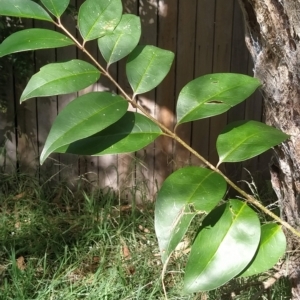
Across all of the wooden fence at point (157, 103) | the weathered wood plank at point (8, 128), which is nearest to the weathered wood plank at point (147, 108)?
the wooden fence at point (157, 103)

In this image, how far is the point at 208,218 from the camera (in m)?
1.01

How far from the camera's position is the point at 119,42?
1.07 m

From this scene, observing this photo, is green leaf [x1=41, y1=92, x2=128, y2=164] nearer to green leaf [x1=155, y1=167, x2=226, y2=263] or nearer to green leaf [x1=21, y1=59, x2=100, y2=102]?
green leaf [x1=21, y1=59, x2=100, y2=102]

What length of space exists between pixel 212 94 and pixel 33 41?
36 centimetres

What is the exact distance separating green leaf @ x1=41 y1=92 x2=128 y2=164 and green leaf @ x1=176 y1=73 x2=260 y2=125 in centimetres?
12

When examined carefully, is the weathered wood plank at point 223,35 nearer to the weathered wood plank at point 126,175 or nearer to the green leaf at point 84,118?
the weathered wood plank at point 126,175

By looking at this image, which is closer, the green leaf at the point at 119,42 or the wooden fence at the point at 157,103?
the green leaf at the point at 119,42

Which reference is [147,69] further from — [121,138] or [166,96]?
[166,96]

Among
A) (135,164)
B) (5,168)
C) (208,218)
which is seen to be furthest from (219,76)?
(5,168)

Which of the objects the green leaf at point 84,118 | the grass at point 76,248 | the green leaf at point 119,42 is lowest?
the grass at point 76,248

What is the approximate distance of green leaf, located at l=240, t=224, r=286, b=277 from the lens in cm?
100

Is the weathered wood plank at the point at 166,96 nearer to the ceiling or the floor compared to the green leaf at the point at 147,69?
nearer to the floor

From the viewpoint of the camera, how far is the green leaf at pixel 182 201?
910 millimetres

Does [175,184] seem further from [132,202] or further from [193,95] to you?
[132,202]
